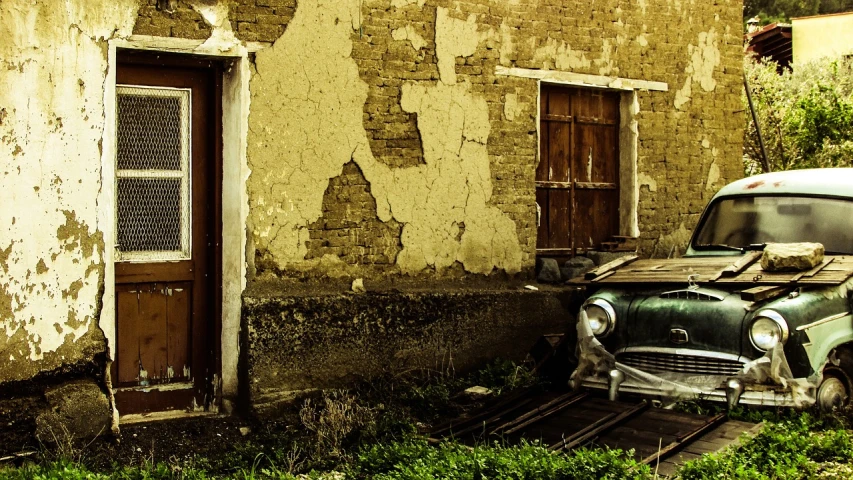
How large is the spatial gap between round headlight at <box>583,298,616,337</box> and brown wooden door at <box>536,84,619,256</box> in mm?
1675

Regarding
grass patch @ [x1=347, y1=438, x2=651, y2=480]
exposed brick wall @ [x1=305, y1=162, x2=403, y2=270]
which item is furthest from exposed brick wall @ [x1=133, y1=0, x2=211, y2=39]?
grass patch @ [x1=347, y1=438, x2=651, y2=480]

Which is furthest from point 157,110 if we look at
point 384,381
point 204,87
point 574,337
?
point 574,337

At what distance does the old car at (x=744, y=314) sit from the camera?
19.0ft

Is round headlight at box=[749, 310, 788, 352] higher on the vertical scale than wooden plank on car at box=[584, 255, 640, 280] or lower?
lower

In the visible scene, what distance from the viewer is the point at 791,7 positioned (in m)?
32.6

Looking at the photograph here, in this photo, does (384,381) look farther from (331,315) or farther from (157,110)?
(157,110)

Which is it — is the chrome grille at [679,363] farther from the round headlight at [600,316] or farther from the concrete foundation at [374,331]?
the concrete foundation at [374,331]

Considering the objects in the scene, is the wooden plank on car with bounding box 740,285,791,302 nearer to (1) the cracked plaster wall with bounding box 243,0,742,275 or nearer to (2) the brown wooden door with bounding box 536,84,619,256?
(1) the cracked plaster wall with bounding box 243,0,742,275

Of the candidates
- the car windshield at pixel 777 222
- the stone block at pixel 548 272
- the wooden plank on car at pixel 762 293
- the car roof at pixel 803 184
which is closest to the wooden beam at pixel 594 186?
the stone block at pixel 548 272

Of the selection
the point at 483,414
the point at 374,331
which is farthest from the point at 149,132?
the point at 483,414

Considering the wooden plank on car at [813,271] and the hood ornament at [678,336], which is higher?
the wooden plank on car at [813,271]

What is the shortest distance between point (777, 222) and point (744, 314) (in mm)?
1318

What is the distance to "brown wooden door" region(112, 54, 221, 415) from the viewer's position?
20.7 ft

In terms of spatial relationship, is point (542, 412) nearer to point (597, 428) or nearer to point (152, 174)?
point (597, 428)
